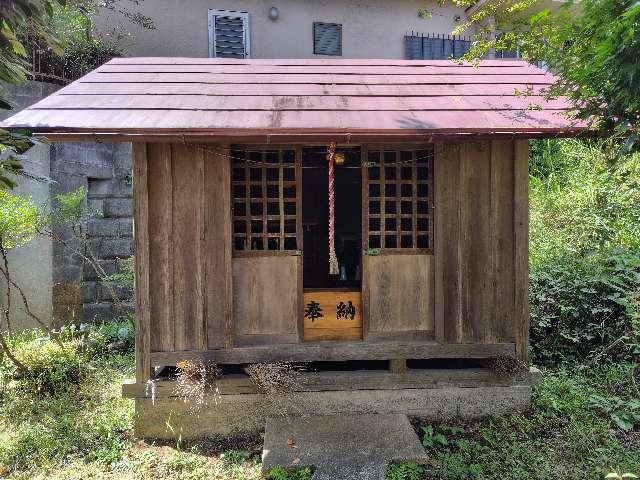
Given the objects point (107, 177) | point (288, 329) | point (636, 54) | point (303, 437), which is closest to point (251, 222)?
point (288, 329)

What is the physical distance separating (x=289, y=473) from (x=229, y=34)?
10.4 metres

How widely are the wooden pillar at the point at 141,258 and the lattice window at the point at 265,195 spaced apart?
37.9 inches

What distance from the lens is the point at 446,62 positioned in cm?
660

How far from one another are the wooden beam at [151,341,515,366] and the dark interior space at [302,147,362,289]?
8.09 feet

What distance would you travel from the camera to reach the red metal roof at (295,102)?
4.50 metres

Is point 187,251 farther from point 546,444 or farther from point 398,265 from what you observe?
point 546,444

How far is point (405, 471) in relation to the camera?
436 cm

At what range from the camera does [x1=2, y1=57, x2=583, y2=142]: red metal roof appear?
14.8 ft

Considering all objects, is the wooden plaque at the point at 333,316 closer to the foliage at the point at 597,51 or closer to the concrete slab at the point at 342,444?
the concrete slab at the point at 342,444

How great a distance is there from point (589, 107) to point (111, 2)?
1076 cm

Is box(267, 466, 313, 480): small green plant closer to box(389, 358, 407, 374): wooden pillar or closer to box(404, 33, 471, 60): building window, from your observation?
box(389, 358, 407, 374): wooden pillar

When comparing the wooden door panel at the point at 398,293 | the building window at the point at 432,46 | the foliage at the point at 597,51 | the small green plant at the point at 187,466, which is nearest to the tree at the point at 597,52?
the foliage at the point at 597,51

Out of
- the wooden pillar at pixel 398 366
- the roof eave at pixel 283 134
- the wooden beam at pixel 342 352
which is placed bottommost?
the wooden pillar at pixel 398 366

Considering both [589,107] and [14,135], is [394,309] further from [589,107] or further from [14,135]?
[14,135]
